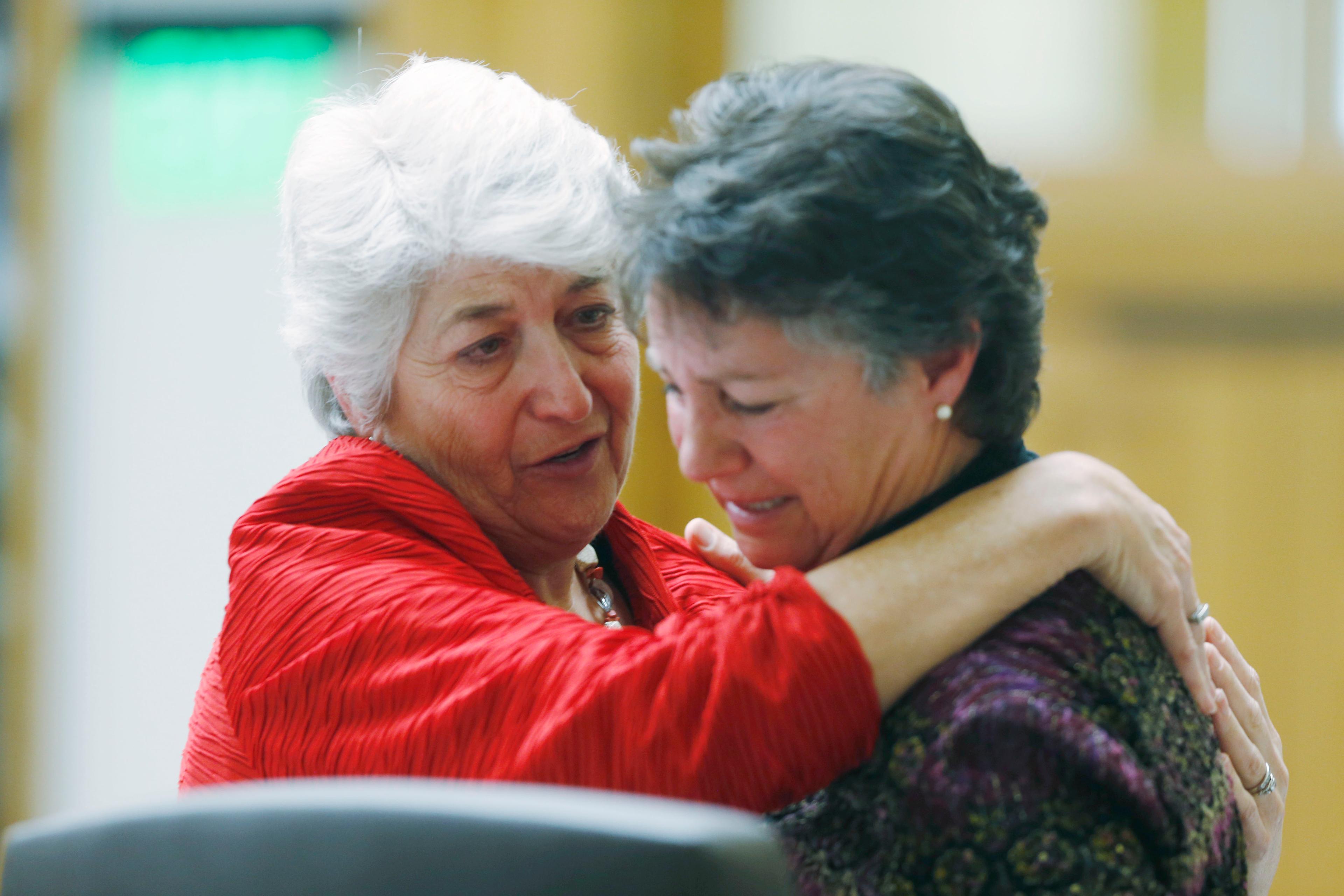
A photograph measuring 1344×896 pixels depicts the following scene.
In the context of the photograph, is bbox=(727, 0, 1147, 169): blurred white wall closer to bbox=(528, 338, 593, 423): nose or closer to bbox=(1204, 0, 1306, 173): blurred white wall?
bbox=(1204, 0, 1306, 173): blurred white wall

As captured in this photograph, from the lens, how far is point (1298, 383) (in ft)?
10.5

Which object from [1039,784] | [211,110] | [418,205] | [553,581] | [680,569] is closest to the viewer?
[1039,784]

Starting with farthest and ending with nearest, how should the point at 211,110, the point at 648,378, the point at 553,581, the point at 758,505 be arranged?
the point at 211,110 < the point at 648,378 < the point at 553,581 < the point at 758,505

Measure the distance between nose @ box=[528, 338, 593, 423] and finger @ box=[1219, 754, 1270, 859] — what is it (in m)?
0.69

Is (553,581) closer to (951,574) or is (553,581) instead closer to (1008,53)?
(951,574)

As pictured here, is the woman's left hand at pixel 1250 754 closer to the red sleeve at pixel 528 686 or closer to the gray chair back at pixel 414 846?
the red sleeve at pixel 528 686

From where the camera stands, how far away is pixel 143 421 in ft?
13.3

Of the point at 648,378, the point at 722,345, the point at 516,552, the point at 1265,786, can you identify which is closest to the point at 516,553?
the point at 516,552

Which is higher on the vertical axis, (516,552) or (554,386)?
(554,386)

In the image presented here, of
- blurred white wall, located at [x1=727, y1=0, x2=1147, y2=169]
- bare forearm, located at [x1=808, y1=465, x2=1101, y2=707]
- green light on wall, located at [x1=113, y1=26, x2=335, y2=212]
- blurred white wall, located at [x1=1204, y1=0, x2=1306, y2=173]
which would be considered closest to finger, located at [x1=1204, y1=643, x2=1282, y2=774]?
bare forearm, located at [x1=808, y1=465, x2=1101, y2=707]

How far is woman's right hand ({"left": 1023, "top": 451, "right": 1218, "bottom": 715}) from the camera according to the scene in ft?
3.43

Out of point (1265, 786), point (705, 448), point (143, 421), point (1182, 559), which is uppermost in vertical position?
point (705, 448)

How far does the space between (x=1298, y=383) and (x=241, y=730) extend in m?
2.70

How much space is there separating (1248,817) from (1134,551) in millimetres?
293
